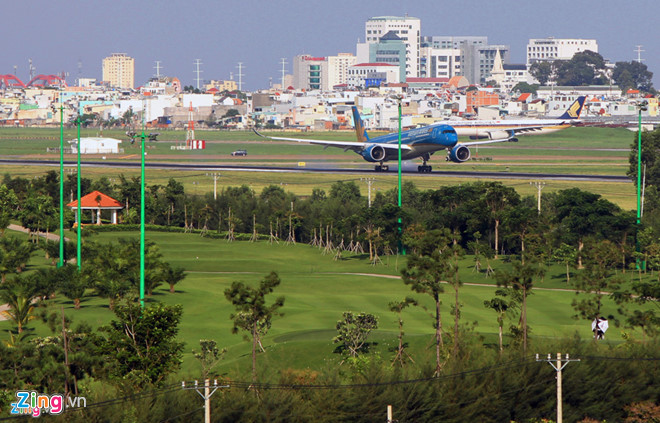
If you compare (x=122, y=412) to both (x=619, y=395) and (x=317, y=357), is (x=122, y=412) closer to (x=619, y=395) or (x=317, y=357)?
(x=317, y=357)

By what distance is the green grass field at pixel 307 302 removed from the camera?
2023 inches

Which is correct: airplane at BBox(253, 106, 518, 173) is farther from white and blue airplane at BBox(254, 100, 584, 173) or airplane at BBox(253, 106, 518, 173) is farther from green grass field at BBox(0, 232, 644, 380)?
green grass field at BBox(0, 232, 644, 380)

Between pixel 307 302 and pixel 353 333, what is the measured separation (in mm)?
17904

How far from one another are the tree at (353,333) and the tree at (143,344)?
915 cm

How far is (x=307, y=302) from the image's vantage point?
67938 millimetres

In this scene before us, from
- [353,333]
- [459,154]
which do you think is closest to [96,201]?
[459,154]

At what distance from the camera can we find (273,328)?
190 feet

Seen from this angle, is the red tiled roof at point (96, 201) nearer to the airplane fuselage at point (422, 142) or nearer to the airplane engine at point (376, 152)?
the airplane engine at point (376, 152)

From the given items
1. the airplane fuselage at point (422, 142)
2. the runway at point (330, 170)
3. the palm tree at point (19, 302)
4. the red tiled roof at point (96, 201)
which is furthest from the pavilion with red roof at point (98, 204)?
the runway at point (330, 170)

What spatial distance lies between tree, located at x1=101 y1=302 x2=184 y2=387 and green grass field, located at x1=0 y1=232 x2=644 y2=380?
3619 millimetres

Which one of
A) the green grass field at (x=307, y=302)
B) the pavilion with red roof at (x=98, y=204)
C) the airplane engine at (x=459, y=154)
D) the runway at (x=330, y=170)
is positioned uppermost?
the airplane engine at (x=459, y=154)

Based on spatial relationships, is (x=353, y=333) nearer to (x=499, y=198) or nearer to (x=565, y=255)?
(x=565, y=255)

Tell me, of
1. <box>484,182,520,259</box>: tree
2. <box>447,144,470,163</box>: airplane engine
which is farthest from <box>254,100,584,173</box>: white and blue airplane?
<box>484,182,520,259</box>: tree

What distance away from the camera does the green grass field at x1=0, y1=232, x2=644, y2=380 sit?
5138cm
